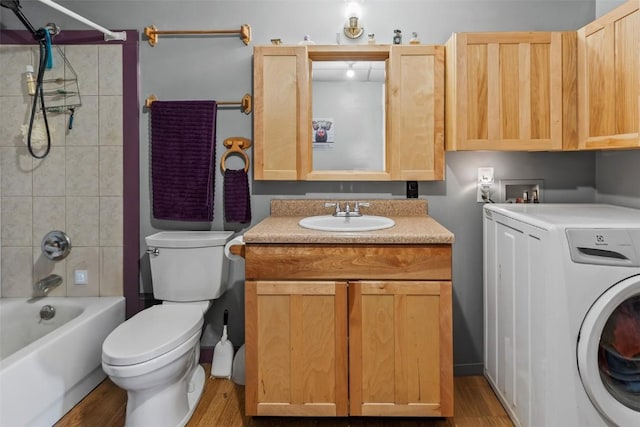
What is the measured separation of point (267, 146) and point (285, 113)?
20cm

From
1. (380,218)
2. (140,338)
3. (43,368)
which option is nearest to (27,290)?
(43,368)

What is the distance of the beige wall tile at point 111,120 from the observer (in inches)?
96.3

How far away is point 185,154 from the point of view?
94.0 inches

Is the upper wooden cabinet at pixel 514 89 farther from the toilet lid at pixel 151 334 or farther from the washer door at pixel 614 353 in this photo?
the toilet lid at pixel 151 334

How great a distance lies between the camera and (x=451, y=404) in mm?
1846

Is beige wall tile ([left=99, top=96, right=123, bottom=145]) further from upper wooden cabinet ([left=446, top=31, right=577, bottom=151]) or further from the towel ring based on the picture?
upper wooden cabinet ([left=446, top=31, right=577, bottom=151])

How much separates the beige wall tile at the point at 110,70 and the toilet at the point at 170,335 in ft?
2.81

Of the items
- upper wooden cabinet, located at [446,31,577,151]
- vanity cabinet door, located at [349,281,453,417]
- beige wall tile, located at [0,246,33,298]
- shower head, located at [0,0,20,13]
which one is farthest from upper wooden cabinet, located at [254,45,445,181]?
beige wall tile, located at [0,246,33,298]

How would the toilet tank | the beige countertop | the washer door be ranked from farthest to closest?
the toilet tank < the beige countertop < the washer door

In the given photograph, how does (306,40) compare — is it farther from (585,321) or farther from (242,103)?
(585,321)

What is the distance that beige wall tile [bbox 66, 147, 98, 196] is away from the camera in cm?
247

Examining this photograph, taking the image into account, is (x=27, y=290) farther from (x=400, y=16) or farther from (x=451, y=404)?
(x=400, y=16)

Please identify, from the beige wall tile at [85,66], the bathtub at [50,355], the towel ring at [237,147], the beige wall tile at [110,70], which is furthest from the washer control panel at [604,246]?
the beige wall tile at [85,66]

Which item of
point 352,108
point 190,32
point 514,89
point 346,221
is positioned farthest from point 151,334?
point 514,89
